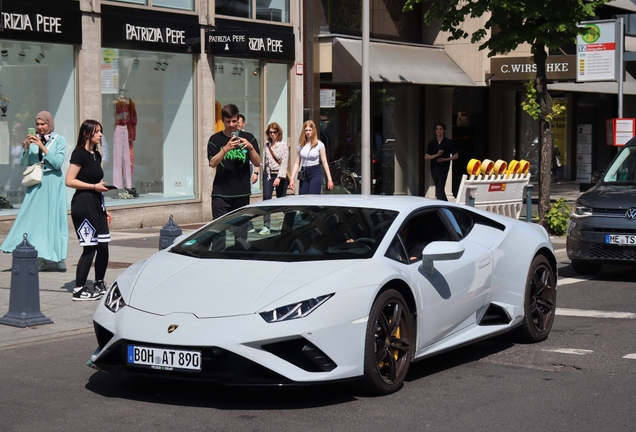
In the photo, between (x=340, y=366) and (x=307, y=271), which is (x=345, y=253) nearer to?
(x=307, y=271)

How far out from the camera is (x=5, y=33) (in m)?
15.5

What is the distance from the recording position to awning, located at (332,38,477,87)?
22750mm

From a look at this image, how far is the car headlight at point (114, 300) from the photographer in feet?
21.0

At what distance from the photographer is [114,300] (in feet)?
21.4

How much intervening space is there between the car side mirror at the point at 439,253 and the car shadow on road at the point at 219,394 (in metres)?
1.02

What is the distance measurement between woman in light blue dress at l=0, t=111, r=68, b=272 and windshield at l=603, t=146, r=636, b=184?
694 centimetres

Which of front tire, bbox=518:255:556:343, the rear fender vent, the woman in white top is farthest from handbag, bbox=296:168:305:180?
the rear fender vent

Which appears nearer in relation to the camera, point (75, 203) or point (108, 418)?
point (108, 418)

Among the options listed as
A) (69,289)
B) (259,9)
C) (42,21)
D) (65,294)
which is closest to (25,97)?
(42,21)

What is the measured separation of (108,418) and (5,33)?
36.3 feet

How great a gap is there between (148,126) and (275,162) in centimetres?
394

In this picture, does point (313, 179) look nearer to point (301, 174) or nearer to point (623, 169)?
point (301, 174)

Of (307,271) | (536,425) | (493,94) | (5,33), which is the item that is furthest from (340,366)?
(493,94)

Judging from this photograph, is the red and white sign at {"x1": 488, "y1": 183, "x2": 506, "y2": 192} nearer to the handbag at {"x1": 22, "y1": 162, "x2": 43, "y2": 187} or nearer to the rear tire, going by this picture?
the rear tire
